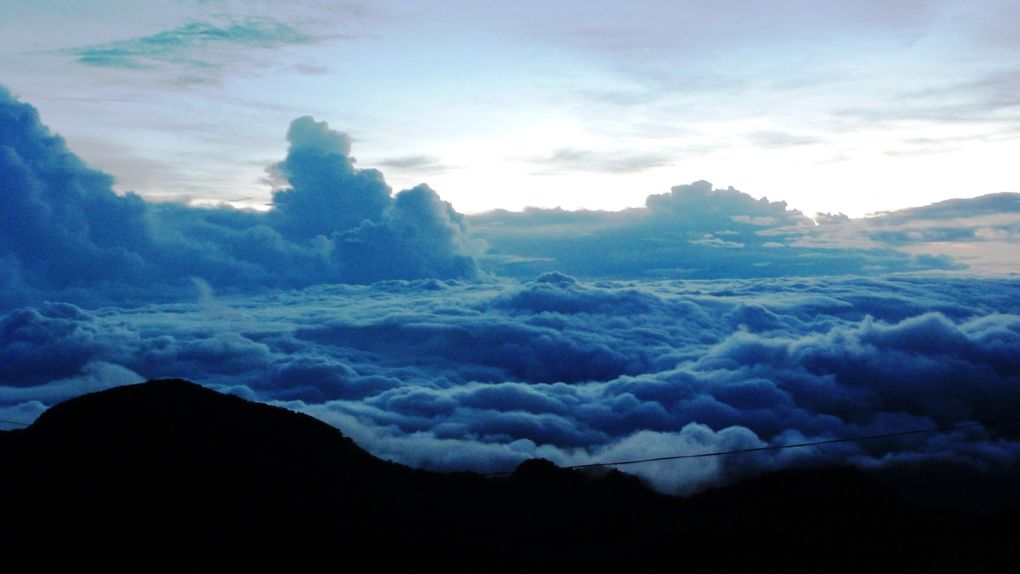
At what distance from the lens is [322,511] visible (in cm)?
5656

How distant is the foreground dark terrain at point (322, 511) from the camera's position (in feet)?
151

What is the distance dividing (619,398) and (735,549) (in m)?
42.9

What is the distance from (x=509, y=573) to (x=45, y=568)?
1561 inches

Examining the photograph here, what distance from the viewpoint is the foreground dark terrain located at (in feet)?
151

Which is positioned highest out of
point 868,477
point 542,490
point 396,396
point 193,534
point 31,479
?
point 31,479

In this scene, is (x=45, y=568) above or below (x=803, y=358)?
above

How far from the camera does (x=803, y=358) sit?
181750mm

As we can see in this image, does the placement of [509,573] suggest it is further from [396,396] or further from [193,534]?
[396,396]

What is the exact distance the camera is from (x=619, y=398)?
507 ft

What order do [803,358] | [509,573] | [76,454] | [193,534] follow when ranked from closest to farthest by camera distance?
[193,534] → [76,454] → [509,573] → [803,358]

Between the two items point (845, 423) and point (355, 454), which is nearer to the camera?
point (355, 454)

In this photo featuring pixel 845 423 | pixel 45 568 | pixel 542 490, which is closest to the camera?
pixel 45 568

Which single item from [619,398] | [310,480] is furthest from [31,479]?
[619,398]

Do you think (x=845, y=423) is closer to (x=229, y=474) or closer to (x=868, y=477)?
(x=868, y=477)
